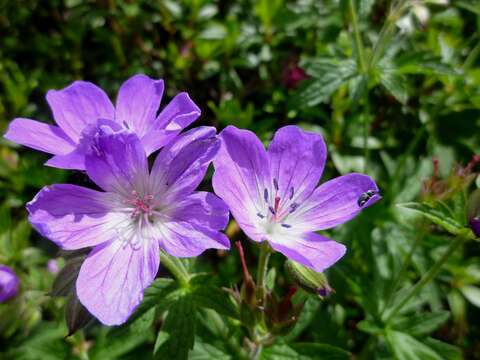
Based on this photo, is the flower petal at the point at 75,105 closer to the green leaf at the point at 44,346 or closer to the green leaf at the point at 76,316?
the green leaf at the point at 76,316

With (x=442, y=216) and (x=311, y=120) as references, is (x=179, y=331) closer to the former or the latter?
(x=442, y=216)

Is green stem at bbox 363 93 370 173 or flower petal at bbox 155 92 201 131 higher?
flower petal at bbox 155 92 201 131

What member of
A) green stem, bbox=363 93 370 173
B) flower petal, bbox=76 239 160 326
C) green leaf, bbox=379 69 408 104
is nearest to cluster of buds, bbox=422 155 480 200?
green leaf, bbox=379 69 408 104

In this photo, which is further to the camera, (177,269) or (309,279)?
(177,269)

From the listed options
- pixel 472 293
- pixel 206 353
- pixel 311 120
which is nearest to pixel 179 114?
pixel 206 353

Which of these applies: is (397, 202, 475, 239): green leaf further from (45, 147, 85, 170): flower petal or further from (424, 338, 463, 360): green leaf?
(45, 147, 85, 170): flower petal

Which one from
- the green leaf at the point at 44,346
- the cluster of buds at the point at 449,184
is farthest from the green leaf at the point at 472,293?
the green leaf at the point at 44,346
